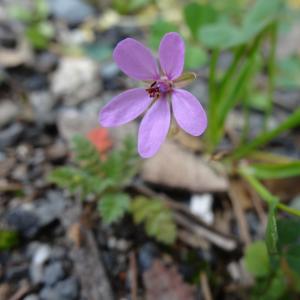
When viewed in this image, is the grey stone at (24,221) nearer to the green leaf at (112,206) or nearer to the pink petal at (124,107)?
the green leaf at (112,206)

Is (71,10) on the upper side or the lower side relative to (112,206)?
upper

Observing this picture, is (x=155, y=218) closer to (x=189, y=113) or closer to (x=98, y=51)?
(x=189, y=113)

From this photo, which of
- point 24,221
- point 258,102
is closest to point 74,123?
point 24,221

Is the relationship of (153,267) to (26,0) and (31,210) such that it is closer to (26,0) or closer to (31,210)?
(31,210)

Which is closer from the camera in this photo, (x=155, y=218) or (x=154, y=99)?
(x=154, y=99)

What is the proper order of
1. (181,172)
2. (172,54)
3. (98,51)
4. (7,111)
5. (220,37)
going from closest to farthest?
(172,54) < (220,37) < (181,172) < (7,111) < (98,51)

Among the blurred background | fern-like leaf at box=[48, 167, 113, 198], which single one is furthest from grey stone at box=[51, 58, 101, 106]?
fern-like leaf at box=[48, 167, 113, 198]

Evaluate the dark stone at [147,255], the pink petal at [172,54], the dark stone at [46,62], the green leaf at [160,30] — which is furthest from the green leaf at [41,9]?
the dark stone at [147,255]
